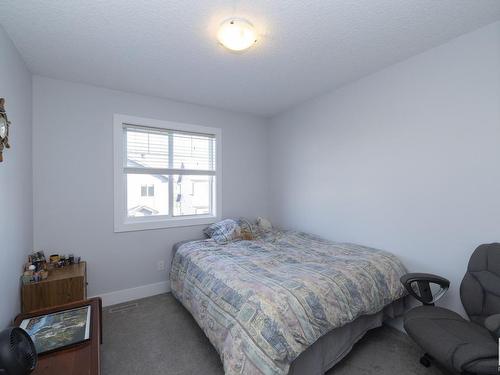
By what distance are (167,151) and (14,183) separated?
159 cm

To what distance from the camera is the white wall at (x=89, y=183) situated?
2504 mm

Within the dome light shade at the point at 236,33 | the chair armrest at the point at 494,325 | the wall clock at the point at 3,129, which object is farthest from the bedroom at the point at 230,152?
the chair armrest at the point at 494,325

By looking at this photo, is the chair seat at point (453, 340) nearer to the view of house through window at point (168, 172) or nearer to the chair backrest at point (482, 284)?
the chair backrest at point (482, 284)

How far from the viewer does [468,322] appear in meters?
1.59

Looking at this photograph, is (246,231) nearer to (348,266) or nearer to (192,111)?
(348,266)

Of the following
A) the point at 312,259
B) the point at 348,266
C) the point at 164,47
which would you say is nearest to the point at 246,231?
the point at 312,259

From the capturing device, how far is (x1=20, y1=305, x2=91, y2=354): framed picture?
4.39 ft

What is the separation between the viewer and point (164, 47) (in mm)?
1983

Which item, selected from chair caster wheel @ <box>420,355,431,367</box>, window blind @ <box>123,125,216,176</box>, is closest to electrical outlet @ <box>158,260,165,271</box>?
window blind @ <box>123,125,216,176</box>

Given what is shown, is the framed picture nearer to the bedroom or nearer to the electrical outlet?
the bedroom

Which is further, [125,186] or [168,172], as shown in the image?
[168,172]

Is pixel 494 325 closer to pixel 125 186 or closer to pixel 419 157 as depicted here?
Answer: pixel 419 157

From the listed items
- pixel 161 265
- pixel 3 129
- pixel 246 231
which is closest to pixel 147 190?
pixel 161 265

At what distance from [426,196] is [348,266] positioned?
36.7 inches
